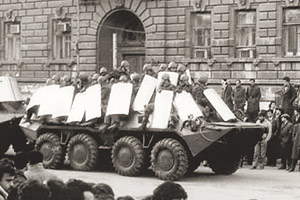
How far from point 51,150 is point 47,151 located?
4.9 inches

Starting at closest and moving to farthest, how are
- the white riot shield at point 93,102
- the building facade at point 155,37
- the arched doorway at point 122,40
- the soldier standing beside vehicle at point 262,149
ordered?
the white riot shield at point 93,102
the soldier standing beside vehicle at point 262,149
the building facade at point 155,37
the arched doorway at point 122,40

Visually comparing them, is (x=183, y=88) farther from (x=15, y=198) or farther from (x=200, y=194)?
(x=15, y=198)

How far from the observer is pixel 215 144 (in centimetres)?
1900

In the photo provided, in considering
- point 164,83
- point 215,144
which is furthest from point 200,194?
point 164,83

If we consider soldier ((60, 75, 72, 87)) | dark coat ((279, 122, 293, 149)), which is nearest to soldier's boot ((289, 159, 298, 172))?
dark coat ((279, 122, 293, 149))

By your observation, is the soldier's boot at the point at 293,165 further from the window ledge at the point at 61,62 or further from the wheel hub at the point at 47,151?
the window ledge at the point at 61,62

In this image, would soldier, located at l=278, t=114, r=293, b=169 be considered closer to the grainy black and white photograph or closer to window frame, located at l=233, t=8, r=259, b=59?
the grainy black and white photograph

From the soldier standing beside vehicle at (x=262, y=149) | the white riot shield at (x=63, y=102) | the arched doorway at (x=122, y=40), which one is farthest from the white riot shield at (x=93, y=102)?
the arched doorway at (x=122, y=40)

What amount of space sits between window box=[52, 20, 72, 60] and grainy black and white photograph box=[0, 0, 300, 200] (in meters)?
2.31

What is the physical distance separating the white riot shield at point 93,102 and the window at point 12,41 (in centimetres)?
1815

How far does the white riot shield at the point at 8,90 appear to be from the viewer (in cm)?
2425

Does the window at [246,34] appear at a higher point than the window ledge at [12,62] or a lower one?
higher

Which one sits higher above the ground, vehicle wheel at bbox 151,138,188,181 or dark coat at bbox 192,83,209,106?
dark coat at bbox 192,83,209,106

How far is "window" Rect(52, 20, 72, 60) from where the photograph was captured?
3650cm
